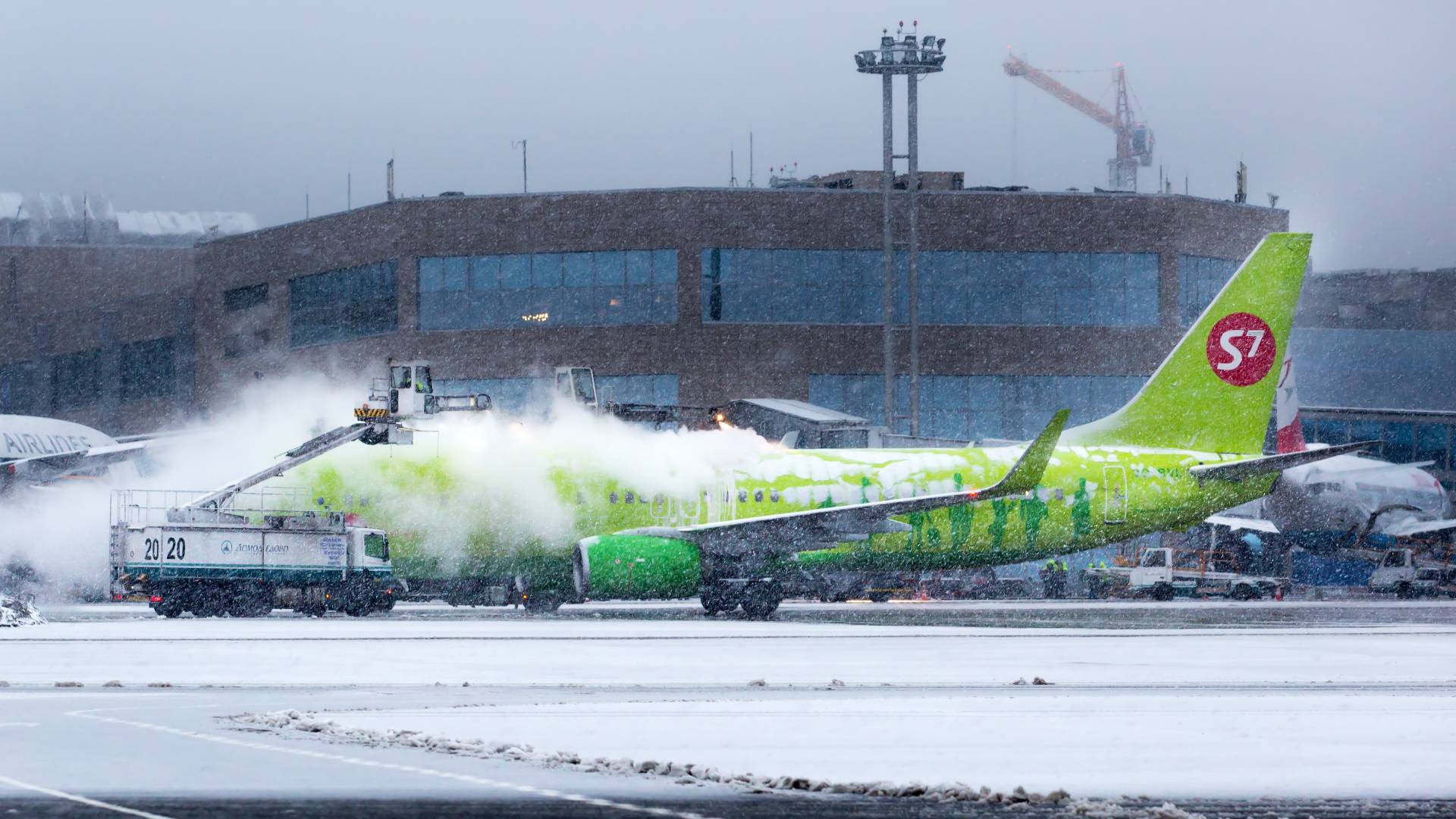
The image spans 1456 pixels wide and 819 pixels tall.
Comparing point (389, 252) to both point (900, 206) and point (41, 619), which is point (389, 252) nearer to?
point (900, 206)

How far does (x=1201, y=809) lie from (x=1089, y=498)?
33634 mm

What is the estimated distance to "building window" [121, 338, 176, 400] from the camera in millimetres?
91188

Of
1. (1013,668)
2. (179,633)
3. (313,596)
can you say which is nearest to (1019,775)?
(1013,668)

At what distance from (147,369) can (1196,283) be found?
53.3m

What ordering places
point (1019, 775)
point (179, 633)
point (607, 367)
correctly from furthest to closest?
point (607, 367) < point (179, 633) < point (1019, 775)

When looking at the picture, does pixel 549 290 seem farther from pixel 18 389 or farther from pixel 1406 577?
pixel 18 389

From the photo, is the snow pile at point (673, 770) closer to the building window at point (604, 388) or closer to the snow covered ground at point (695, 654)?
the snow covered ground at point (695, 654)

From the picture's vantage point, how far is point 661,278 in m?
73.4

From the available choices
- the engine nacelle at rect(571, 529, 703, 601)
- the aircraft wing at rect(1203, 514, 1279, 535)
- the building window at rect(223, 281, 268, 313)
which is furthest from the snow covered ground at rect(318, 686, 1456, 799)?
the building window at rect(223, 281, 268, 313)

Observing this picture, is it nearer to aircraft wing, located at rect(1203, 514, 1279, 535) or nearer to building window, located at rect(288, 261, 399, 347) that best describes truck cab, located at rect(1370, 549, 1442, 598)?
aircraft wing, located at rect(1203, 514, 1279, 535)

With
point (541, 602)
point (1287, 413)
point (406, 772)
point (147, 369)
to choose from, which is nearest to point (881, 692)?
point (406, 772)

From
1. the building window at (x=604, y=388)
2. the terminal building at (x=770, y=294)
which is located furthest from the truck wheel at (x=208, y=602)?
the terminal building at (x=770, y=294)

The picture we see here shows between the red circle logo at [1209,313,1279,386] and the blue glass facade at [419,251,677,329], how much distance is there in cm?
3064

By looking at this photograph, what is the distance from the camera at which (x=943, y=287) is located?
2955 inches
